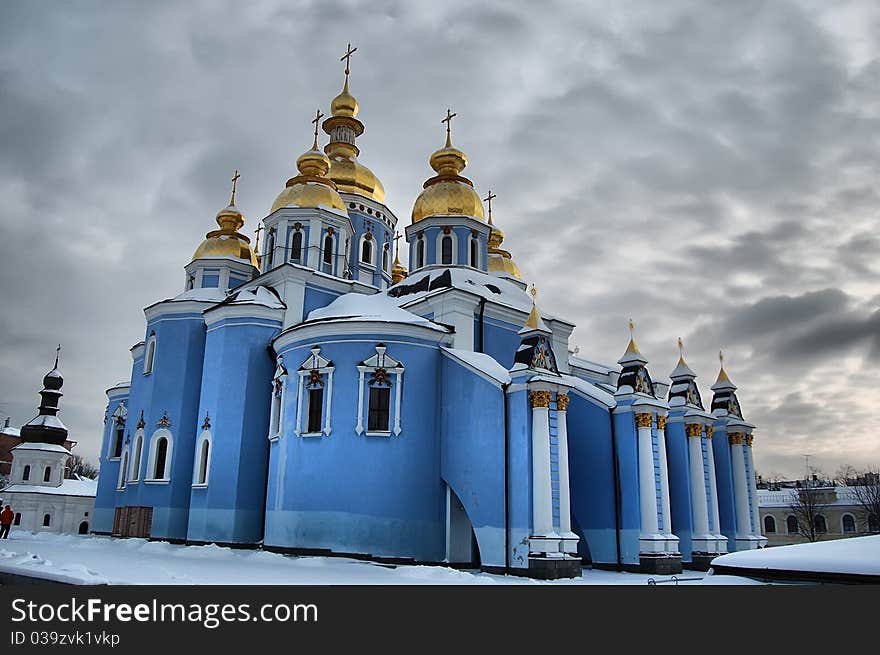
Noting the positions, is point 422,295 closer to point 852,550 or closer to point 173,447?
point 173,447

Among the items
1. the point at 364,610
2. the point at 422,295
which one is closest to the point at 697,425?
the point at 422,295

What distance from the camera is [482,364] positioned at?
1772 cm

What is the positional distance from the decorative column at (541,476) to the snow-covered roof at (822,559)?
538 cm

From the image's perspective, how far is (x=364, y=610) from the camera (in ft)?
21.5

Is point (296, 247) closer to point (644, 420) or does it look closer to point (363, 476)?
point (363, 476)

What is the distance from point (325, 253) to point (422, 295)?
4847mm

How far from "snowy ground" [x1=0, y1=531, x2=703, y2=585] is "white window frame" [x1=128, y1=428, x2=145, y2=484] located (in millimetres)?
2702

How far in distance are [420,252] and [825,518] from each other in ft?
117

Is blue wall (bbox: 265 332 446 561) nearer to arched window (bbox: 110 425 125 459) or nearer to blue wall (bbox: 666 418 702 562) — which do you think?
blue wall (bbox: 666 418 702 562)

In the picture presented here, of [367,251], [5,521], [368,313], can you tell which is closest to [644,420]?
[368,313]

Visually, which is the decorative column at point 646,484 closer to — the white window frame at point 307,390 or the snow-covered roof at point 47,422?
→ the white window frame at point 307,390

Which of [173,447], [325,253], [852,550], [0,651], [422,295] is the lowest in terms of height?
[0,651]

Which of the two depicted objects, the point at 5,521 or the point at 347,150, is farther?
the point at 347,150

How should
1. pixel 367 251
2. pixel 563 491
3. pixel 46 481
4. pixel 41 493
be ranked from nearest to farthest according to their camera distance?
1. pixel 563 491
2. pixel 367 251
3. pixel 41 493
4. pixel 46 481
